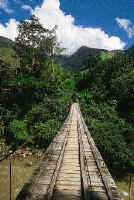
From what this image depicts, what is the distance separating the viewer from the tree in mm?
19438

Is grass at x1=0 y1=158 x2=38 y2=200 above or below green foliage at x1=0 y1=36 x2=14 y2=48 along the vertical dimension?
below

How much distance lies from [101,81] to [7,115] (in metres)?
14.6

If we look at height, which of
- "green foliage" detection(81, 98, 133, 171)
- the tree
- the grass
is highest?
the tree

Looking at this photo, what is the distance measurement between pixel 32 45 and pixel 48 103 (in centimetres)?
998

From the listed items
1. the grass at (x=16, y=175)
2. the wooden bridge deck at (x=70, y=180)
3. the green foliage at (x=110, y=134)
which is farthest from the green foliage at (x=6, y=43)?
the wooden bridge deck at (x=70, y=180)

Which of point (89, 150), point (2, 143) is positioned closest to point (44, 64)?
point (2, 143)

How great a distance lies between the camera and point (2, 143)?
12.9 m

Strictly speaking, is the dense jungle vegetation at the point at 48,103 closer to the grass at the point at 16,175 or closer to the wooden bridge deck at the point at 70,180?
the grass at the point at 16,175

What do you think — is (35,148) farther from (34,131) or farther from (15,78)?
(15,78)

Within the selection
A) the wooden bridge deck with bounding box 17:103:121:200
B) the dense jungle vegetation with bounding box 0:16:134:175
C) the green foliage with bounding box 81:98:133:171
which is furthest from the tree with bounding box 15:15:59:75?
the wooden bridge deck with bounding box 17:103:121:200

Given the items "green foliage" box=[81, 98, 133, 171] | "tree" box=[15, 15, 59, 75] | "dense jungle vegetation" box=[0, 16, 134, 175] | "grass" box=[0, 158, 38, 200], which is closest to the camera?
"grass" box=[0, 158, 38, 200]

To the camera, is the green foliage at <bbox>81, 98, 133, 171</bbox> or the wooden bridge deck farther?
the green foliage at <bbox>81, 98, 133, 171</bbox>

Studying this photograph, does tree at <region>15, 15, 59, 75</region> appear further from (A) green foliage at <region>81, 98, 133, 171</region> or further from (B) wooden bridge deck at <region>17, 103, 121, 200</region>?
(B) wooden bridge deck at <region>17, 103, 121, 200</region>

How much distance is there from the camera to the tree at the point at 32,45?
19.4 m
